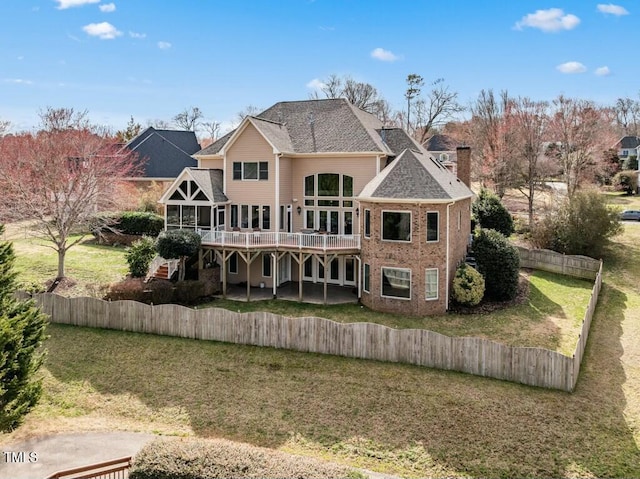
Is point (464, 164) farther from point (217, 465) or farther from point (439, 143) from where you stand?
point (439, 143)

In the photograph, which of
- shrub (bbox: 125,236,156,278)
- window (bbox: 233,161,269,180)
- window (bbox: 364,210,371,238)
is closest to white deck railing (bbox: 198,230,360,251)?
window (bbox: 364,210,371,238)

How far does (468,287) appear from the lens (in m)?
21.9

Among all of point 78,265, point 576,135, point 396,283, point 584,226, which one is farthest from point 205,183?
point 576,135

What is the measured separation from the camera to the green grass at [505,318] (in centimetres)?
1864

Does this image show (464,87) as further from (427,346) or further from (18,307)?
(18,307)

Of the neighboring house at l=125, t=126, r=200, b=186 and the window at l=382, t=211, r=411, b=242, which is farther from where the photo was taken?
the neighboring house at l=125, t=126, r=200, b=186

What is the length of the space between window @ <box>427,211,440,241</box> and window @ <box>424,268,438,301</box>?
58.7 inches

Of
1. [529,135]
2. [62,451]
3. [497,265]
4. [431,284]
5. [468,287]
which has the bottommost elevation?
[62,451]

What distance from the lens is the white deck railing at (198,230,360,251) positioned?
74.9ft

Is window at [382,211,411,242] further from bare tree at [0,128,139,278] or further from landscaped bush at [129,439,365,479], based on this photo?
bare tree at [0,128,139,278]

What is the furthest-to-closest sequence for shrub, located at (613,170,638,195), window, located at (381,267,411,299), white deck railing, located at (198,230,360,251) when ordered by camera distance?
shrub, located at (613,170,638,195), white deck railing, located at (198,230,360,251), window, located at (381,267,411,299)

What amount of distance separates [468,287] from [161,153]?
109ft

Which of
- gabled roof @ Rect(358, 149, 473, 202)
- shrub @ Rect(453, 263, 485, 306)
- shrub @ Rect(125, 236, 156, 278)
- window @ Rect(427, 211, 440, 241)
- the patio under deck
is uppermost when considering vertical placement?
gabled roof @ Rect(358, 149, 473, 202)

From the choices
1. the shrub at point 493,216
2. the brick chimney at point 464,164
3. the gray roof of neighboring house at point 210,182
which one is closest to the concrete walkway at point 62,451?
the gray roof of neighboring house at point 210,182
